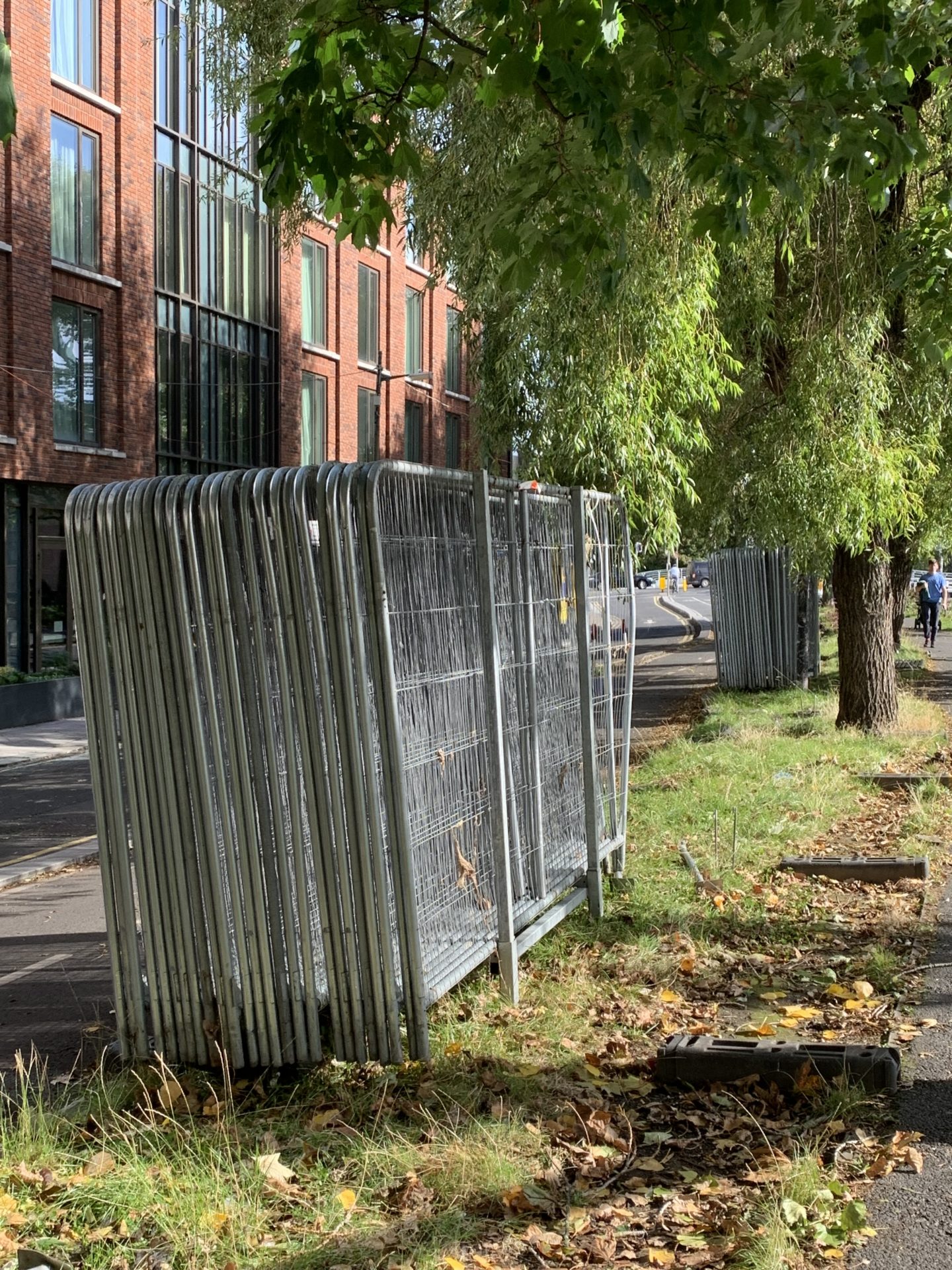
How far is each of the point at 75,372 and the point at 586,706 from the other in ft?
61.7

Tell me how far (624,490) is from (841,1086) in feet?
23.2

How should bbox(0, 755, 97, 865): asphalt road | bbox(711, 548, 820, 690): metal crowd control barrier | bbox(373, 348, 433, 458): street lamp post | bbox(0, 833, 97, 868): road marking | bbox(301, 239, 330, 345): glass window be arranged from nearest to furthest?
bbox(0, 833, 97, 868): road marking, bbox(0, 755, 97, 865): asphalt road, bbox(711, 548, 820, 690): metal crowd control barrier, bbox(373, 348, 433, 458): street lamp post, bbox(301, 239, 330, 345): glass window

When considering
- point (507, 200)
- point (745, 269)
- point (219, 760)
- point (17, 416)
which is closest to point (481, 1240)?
point (219, 760)

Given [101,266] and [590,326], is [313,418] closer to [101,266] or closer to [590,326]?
[101,266]

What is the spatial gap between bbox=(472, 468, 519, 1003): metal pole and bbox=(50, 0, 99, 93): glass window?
802 inches

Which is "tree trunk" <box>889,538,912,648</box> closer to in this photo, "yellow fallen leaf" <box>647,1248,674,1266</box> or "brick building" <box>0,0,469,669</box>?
"brick building" <box>0,0,469,669</box>

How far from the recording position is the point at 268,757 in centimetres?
480

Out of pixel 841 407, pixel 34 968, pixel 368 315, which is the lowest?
pixel 34 968

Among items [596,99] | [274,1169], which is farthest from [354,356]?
[274,1169]

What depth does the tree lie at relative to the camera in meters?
2.37

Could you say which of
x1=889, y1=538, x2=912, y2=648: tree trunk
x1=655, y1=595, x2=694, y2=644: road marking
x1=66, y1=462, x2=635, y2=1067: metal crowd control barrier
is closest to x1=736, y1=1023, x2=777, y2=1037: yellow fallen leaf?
x1=66, y1=462, x2=635, y2=1067: metal crowd control barrier

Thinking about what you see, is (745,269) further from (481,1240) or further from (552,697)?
(481,1240)

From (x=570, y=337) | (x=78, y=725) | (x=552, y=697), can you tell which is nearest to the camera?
(x=552, y=697)

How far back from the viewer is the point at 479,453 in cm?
1293
